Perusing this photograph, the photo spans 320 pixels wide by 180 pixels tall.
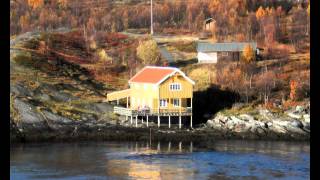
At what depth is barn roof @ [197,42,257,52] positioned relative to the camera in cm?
6100

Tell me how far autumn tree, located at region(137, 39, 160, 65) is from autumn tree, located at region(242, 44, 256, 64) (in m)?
6.72

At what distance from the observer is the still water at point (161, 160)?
103 ft

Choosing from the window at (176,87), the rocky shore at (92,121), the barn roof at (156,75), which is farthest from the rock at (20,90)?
the window at (176,87)

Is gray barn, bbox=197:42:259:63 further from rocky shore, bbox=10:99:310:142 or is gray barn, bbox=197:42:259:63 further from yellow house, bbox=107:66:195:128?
rocky shore, bbox=10:99:310:142

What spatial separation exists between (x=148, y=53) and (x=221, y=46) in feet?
19.0

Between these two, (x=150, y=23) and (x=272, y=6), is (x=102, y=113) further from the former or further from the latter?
(x=272, y=6)

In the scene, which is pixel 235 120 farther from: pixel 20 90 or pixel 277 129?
pixel 20 90

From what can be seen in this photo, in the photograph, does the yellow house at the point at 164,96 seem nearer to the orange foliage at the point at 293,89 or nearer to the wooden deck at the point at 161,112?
the wooden deck at the point at 161,112

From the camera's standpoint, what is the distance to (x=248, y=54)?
60.8 m

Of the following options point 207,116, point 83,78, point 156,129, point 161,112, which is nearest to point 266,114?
point 207,116

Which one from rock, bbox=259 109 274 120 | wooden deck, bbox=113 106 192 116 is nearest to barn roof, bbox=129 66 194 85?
wooden deck, bbox=113 106 192 116

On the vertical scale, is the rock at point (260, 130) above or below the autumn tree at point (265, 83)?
below

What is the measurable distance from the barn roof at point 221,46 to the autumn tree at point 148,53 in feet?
11.5
